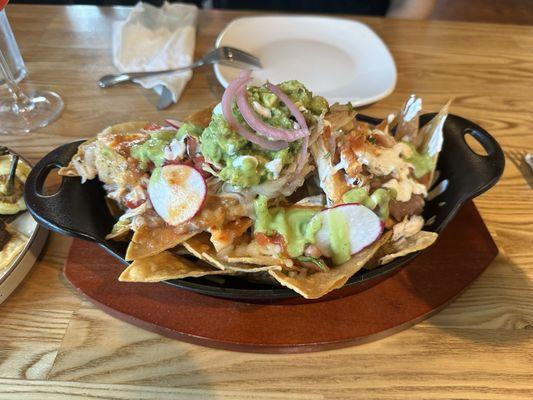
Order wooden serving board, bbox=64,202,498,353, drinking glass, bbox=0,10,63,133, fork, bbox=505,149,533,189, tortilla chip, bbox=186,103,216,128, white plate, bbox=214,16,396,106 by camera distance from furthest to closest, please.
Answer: white plate, bbox=214,16,396,106, drinking glass, bbox=0,10,63,133, fork, bbox=505,149,533,189, tortilla chip, bbox=186,103,216,128, wooden serving board, bbox=64,202,498,353

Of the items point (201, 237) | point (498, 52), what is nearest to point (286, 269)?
point (201, 237)

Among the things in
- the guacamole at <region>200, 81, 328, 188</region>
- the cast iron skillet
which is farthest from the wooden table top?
the guacamole at <region>200, 81, 328, 188</region>

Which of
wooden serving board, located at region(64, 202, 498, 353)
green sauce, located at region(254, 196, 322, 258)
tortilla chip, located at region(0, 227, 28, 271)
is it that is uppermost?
green sauce, located at region(254, 196, 322, 258)

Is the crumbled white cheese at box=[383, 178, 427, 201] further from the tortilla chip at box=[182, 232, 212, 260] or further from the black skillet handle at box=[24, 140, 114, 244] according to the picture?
the black skillet handle at box=[24, 140, 114, 244]

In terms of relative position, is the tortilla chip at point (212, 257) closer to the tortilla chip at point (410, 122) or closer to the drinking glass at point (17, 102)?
the tortilla chip at point (410, 122)

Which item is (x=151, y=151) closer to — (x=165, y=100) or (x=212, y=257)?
(x=212, y=257)

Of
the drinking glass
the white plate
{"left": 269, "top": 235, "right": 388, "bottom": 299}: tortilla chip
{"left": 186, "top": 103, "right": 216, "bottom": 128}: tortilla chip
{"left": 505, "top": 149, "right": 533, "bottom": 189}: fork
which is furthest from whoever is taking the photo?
the white plate
